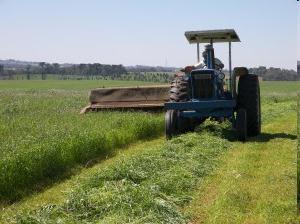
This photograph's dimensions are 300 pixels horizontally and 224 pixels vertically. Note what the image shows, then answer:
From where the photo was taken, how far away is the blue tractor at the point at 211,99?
1187 centimetres

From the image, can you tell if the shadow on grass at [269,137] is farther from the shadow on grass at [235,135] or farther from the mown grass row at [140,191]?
the mown grass row at [140,191]

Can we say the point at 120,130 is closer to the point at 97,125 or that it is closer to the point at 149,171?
the point at 97,125

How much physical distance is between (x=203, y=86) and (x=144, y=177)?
5.39 m

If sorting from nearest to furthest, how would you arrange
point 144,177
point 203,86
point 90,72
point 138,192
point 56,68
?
point 138,192 < point 144,177 < point 203,86 < point 90,72 < point 56,68

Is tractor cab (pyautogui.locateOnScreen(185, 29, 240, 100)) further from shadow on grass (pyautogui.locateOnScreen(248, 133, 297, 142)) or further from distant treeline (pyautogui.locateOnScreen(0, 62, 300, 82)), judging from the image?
distant treeline (pyautogui.locateOnScreen(0, 62, 300, 82))

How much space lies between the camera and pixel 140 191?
20.5 ft

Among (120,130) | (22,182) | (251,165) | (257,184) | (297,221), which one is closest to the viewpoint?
(297,221)

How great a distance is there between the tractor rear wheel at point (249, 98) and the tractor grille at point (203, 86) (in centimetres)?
73

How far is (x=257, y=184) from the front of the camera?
280 inches

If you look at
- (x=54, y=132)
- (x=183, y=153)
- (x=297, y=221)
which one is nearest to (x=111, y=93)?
(x=54, y=132)

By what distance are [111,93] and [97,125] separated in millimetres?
5187

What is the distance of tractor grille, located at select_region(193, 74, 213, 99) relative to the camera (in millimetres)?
12273

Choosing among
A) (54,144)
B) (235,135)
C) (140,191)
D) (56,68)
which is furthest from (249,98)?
(56,68)

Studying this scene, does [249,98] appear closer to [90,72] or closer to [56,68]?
[90,72]
